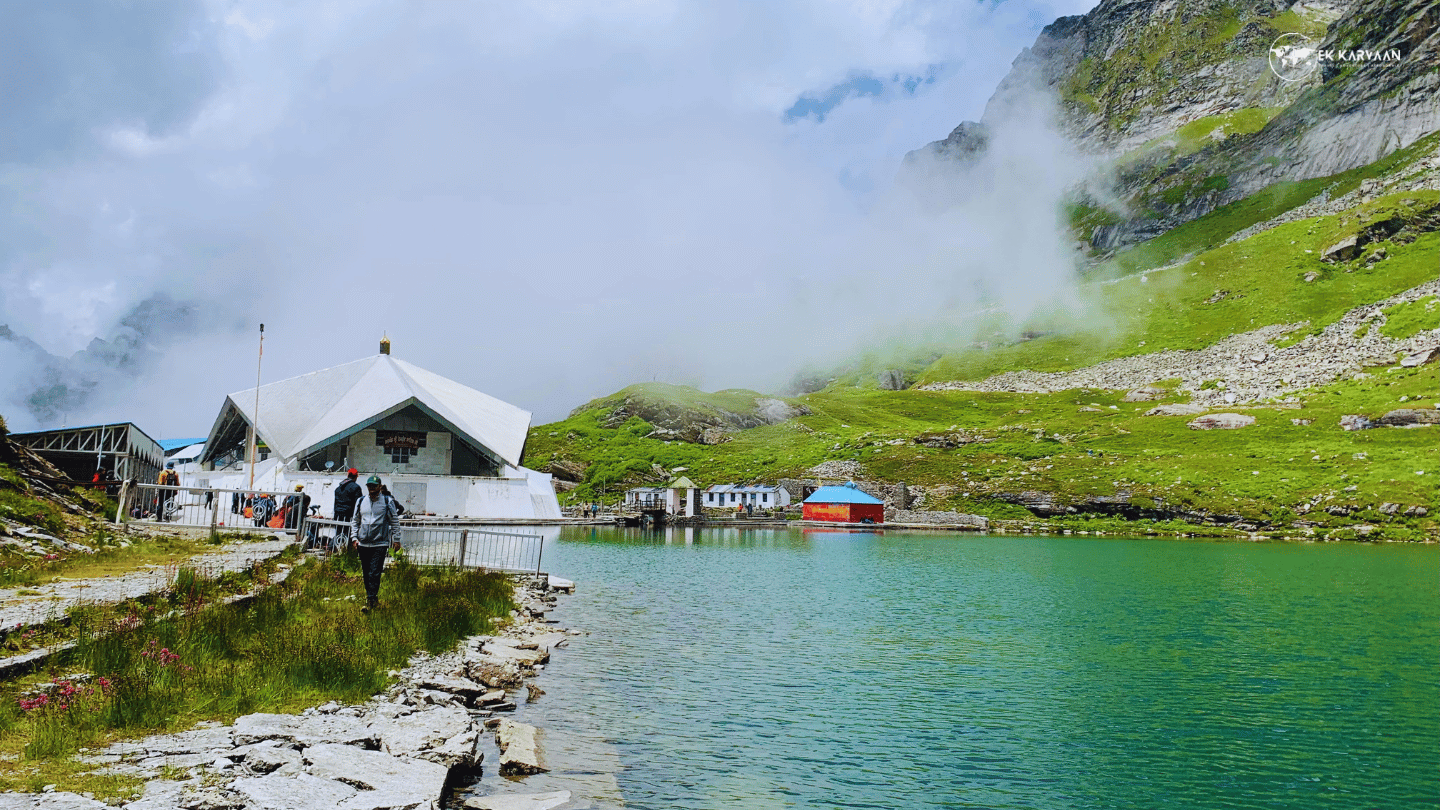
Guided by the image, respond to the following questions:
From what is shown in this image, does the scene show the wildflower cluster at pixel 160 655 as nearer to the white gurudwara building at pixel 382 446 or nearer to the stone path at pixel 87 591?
the stone path at pixel 87 591

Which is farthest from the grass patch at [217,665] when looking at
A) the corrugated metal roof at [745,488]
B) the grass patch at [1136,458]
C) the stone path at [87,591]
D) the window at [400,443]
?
the corrugated metal roof at [745,488]

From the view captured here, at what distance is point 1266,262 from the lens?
177750 millimetres

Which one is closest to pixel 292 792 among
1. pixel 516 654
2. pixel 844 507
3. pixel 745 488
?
pixel 516 654

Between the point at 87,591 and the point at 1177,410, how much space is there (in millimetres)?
125259

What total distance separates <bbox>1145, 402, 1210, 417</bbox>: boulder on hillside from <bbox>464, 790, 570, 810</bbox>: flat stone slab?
121584 millimetres

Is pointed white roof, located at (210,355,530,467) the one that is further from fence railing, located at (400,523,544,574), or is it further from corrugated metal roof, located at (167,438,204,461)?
corrugated metal roof, located at (167,438,204,461)

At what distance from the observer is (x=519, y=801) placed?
25.5 ft

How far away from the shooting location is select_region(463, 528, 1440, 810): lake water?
9.46m

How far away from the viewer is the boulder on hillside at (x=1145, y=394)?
437 ft

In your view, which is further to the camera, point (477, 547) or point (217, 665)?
point (477, 547)

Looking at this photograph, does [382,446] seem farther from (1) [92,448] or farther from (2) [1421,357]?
(2) [1421,357]

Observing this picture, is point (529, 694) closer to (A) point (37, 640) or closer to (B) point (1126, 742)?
(A) point (37, 640)

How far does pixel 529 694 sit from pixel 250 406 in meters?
55.0

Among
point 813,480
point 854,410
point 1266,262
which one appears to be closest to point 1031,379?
point 854,410
